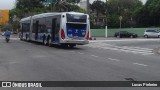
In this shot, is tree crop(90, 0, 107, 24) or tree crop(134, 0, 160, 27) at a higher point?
tree crop(90, 0, 107, 24)

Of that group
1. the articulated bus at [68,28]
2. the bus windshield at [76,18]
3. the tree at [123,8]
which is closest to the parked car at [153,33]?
the tree at [123,8]

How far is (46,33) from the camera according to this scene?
34656 mm

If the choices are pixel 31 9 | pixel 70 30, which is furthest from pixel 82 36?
pixel 31 9

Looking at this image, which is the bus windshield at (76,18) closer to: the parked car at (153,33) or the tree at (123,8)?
the parked car at (153,33)

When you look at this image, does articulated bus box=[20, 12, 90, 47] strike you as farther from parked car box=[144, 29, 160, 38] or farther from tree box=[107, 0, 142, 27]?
tree box=[107, 0, 142, 27]

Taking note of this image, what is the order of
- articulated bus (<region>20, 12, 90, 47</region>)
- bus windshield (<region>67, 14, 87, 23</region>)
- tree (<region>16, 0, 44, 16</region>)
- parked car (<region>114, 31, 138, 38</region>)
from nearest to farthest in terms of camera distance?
articulated bus (<region>20, 12, 90, 47</region>)
bus windshield (<region>67, 14, 87, 23</region>)
parked car (<region>114, 31, 138, 38</region>)
tree (<region>16, 0, 44, 16</region>)

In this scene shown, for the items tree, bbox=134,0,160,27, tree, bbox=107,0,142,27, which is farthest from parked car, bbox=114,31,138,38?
tree, bbox=107,0,142,27

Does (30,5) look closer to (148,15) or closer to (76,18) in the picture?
(148,15)

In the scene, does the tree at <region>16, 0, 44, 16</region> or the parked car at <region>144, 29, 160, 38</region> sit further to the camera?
the tree at <region>16, 0, 44, 16</region>

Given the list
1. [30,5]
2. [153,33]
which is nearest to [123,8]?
[30,5]

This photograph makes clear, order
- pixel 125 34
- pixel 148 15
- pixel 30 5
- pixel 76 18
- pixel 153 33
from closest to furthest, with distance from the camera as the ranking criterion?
pixel 76 18 < pixel 153 33 < pixel 125 34 < pixel 148 15 < pixel 30 5

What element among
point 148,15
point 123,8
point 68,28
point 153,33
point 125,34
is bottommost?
point 125,34

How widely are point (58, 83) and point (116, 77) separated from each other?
230cm

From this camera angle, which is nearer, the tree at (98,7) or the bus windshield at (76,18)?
the bus windshield at (76,18)
